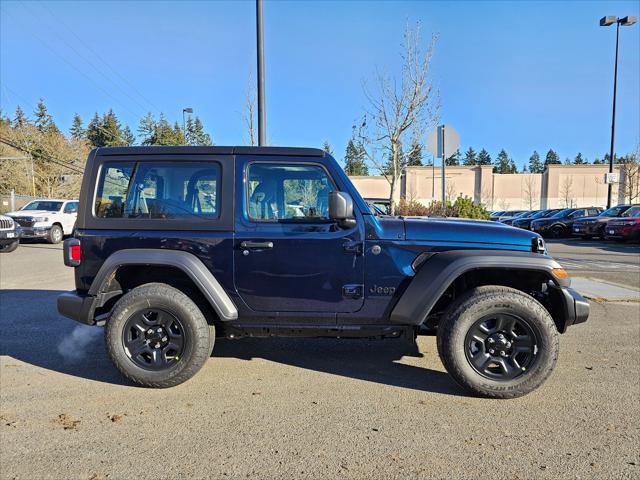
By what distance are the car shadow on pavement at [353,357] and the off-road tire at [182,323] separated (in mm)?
879

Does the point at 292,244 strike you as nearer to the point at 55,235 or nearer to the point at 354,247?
the point at 354,247

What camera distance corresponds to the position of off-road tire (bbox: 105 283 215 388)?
143 inches

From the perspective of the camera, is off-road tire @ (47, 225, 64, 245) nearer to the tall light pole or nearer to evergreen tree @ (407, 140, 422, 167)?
the tall light pole

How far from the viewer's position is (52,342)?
4879mm

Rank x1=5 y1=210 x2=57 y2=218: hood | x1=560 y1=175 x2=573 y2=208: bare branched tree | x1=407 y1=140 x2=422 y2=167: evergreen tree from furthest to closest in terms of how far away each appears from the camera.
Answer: x1=560 y1=175 x2=573 y2=208: bare branched tree, x1=5 y1=210 x2=57 y2=218: hood, x1=407 y1=140 x2=422 y2=167: evergreen tree

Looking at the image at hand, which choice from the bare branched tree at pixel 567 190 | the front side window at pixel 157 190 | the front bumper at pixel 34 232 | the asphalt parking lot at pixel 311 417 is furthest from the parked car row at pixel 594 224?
the bare branched tree at pixel 567 190

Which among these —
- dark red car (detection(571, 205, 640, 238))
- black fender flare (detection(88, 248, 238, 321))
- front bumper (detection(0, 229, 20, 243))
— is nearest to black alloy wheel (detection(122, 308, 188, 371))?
black fender flare (detection(88, 248, 238, 321))

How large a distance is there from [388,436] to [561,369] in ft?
7.14

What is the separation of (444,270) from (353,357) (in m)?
1.55

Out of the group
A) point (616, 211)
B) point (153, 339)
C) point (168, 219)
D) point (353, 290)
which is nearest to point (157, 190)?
point (168, 219)

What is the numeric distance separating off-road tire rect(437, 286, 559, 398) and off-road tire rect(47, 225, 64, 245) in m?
16.9

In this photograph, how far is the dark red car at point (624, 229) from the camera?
17031mm

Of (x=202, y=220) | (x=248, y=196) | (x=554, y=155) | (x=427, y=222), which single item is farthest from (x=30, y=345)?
(x=554, y=155)

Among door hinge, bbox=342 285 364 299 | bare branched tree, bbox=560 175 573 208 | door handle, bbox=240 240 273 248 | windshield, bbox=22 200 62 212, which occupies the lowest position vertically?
door hinge, bbox=342 285 364 299
